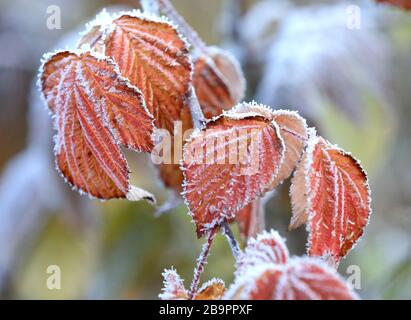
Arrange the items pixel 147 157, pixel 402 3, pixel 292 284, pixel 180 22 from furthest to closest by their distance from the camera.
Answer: pixel 147 157 < pixel 402 3 < pixel 180 22 < pixel 292 284

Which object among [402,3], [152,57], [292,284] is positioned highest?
[402,3]

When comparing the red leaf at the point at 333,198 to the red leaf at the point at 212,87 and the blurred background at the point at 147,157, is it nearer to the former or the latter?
the red leaf at the point at 212,87

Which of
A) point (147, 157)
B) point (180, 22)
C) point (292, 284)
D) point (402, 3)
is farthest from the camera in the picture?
point (147, 157)

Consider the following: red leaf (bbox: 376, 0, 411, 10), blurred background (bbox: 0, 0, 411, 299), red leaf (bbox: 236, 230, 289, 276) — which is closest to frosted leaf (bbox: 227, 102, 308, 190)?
red leaf (bbox: 236, 230, 289, 276)

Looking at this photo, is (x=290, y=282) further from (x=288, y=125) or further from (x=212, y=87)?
(x=212, y=87)

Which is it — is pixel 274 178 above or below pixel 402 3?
below

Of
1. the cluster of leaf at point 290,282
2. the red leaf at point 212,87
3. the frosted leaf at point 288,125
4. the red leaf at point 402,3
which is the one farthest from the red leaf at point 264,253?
the red leaf at point 402,3

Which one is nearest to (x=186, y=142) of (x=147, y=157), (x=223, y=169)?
(x=223, y=169)

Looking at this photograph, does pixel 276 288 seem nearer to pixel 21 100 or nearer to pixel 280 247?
pixel 280 247
